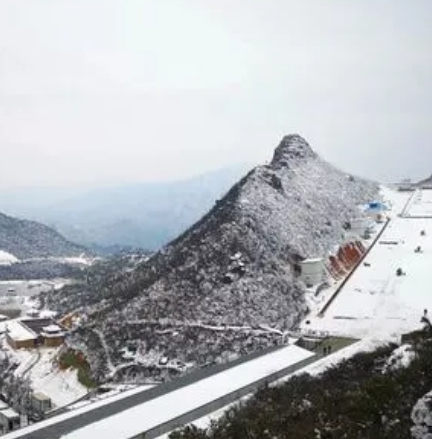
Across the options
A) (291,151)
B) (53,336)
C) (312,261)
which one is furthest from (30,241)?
(312,261)

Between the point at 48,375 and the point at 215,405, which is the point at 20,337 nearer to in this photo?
the point at 48,375

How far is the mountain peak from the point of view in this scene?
58253 millimetres

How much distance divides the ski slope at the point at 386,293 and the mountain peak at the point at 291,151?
9.79 meters

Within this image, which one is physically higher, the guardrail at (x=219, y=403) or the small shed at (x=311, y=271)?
the small shed at (x=311, y=271)

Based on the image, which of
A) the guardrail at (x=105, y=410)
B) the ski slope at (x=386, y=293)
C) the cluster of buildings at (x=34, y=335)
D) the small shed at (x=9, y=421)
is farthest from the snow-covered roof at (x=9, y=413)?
the ski slope at (x=386, y=293)

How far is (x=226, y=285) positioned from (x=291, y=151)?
2385 cm

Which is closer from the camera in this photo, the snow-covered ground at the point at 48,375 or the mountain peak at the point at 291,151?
the snow-covered ground at the point at 48,375

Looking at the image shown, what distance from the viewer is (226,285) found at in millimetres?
39312

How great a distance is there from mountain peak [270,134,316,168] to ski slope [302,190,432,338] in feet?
32.1

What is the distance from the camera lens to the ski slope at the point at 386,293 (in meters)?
35.3

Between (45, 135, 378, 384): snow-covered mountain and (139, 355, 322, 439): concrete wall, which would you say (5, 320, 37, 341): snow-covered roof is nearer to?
(45, 135, 378, 384): snow-covered mountain

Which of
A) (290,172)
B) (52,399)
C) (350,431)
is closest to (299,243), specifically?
(290,172)

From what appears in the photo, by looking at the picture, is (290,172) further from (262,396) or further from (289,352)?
(262,396)

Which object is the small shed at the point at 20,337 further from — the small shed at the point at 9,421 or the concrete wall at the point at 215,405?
the concrete wall at the point at 215,405
